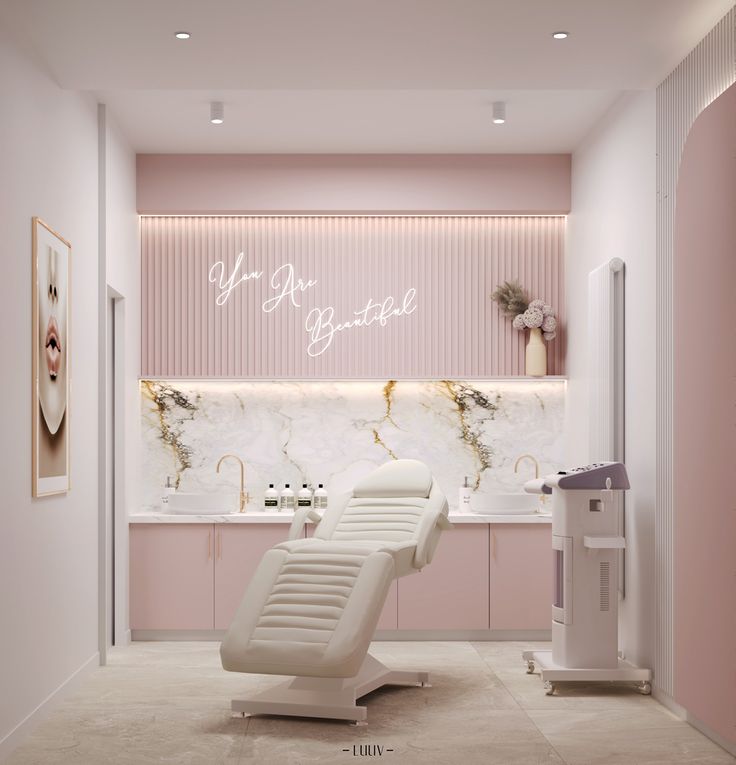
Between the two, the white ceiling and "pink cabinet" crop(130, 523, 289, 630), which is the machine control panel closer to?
the white ceiling

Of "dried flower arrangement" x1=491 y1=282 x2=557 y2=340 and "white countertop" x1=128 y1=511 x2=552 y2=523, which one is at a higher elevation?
"dried flower arrangement" x1=491 y1=282 x2=557 y2=340

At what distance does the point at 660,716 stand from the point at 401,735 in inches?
48.2

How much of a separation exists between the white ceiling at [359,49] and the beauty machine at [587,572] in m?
1.93

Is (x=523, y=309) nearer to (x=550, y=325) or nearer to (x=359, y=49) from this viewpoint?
(x=550, y=325)

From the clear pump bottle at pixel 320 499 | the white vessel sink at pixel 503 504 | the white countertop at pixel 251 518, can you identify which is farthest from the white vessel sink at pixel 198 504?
the white vessel sink at pixel 503 504

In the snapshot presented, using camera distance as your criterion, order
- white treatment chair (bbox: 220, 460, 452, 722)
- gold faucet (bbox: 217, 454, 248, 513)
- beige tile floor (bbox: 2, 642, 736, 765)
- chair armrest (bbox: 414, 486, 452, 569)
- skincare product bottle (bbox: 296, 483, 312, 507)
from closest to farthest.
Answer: beige tile floor (bbox: 2, 642, 736, 765), white treatment chair (bbox: 220, 460, 452, 722), chair armrest (bbox: 414, 486, 452, 569), skincare product bottle (bbox: 296, 483, 312, 507), gold faucet (bbox: 217, 454, 248, 513)

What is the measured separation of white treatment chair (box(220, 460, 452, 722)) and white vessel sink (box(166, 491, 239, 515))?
→ 1462 millimetres

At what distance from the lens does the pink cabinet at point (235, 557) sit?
6316 mm

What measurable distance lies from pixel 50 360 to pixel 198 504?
2064mm

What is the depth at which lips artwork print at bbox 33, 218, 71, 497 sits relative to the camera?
441cm

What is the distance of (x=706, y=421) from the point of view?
4152 millimetres

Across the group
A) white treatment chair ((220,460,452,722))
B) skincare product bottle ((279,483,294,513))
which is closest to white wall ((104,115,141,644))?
skincare product bottle ((279,483,294,513))

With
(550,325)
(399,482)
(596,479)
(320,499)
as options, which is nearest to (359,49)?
(399,482)

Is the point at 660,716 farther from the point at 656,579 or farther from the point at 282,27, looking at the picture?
the point at 282,27
